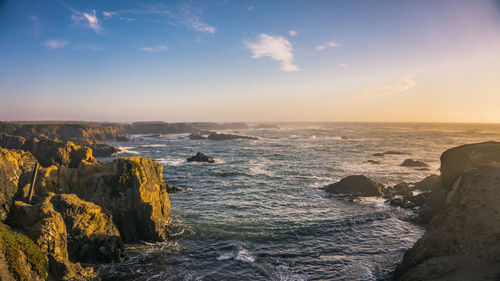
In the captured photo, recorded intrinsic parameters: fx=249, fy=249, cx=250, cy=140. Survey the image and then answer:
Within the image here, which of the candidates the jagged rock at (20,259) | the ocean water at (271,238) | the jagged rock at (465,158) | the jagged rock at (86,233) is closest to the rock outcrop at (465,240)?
the ocean water at (271,238)

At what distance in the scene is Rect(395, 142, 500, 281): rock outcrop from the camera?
11031mm

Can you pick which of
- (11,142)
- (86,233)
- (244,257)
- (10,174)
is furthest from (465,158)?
(11,142)

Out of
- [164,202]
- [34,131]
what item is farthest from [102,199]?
[34,131]

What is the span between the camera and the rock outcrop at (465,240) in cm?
1103

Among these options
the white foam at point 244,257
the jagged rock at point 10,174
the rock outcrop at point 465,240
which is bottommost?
the white foam at point 244,257

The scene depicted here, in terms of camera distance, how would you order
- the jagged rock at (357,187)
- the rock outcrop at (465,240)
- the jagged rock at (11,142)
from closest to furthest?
1. the rock outcrop at (465,240)
2. the jagged rock at (357,187)
3. the jagged rock at (11,142)

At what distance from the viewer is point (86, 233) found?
16.7 meters

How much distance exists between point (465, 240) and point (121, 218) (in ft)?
75.6

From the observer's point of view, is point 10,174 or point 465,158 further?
point 465,158

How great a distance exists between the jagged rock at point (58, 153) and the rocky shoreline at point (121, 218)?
75.6 feet

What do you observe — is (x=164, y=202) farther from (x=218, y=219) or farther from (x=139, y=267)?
(x=139, y=267)

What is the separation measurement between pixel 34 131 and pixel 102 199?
140663 mm

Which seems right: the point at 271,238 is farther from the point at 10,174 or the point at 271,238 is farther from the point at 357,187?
the point at 10,174

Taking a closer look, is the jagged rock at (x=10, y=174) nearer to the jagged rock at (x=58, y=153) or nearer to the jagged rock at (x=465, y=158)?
the jagged rock at (x=58, y=153)
